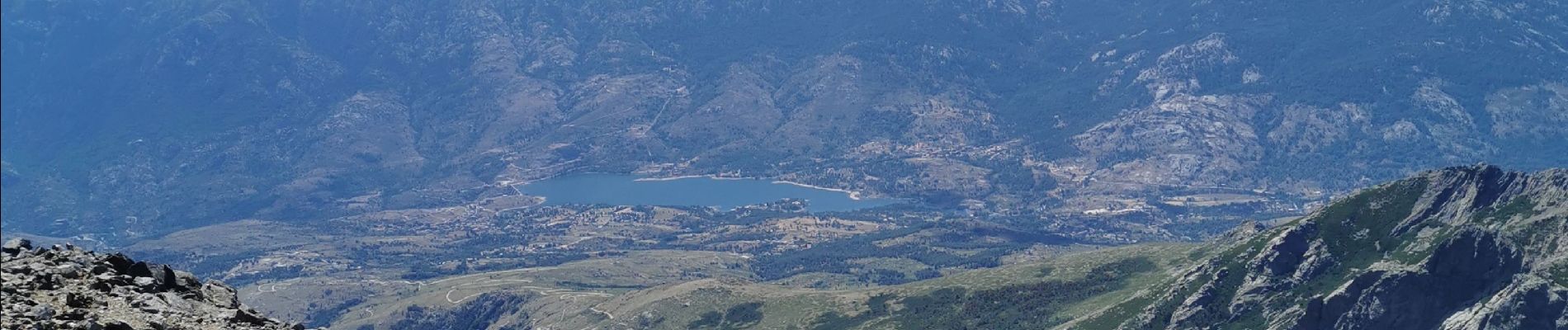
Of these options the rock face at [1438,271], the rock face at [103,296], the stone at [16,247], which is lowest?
→ the rock face at [1438,271]

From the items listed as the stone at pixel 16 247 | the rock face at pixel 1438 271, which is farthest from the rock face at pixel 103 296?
the rock face at pixel 1438 271

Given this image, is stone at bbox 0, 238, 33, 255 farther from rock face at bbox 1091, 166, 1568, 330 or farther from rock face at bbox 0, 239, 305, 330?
rock face at bbox 1091, 166, 1568, 330

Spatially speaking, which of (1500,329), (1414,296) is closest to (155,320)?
(1500,329)

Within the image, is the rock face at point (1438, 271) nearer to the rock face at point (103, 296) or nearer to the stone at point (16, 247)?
the rock face at point (103, 296)

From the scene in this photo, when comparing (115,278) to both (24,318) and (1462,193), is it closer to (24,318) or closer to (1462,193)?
(24,318)

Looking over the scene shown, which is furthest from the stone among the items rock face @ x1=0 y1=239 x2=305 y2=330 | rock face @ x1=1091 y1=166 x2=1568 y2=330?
rock face @ x1=1091 y1=166 x2=1568 y2=330

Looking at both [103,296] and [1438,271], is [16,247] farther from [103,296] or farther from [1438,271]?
[1438,271]
